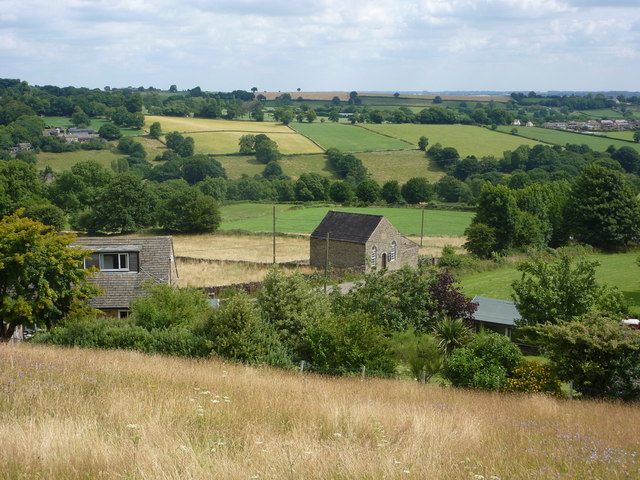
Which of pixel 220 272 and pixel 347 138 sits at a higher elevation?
pixel 347 138

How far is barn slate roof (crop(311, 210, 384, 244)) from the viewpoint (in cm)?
5616

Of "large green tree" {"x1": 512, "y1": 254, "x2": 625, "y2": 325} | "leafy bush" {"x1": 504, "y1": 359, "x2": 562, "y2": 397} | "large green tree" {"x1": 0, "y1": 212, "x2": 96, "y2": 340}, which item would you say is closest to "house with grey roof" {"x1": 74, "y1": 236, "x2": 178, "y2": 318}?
"large green tree" {"x1": 0, "y1": 212, "x2": 96, "y2": 340}

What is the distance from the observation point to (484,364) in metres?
21.3

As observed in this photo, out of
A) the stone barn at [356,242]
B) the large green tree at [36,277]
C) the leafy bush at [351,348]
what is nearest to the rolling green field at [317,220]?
the stone barn at [356,242]

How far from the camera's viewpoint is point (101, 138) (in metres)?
144

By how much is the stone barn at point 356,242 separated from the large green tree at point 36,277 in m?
30.5

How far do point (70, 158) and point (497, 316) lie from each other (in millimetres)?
107848

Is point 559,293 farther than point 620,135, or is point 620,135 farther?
point 620,135

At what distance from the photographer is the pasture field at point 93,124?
152m

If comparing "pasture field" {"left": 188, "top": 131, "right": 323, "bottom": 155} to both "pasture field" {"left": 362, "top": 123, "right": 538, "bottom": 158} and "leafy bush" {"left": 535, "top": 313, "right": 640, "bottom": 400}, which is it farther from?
"leafy bush" {"left": 535, "top": 313, "right": 640, "bottom": 400}

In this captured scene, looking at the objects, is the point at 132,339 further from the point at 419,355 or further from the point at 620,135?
the point at 620,135

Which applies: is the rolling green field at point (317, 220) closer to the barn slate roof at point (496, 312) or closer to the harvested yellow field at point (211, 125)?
the barn slate roof at point (496, 312)

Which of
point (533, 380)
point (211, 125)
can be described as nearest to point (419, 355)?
point (533, 380)

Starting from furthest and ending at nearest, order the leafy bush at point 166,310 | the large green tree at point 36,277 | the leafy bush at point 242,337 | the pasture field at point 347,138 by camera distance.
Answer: the pasture field at point 347,138 < the large green tree at point 36,277 < the leafy bush at point 166,310 < the leafy bush at point 242,337
